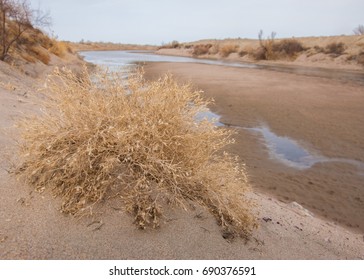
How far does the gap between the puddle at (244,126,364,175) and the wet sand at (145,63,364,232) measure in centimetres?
12

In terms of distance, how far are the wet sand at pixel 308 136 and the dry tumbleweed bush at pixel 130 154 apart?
92.2 inches

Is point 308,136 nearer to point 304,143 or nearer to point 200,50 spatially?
point 304,143

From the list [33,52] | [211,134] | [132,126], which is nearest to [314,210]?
[211,134]

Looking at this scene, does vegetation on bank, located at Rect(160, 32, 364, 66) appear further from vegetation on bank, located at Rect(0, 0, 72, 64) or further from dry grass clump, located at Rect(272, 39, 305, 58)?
vegetation on bank, located at Rect(0, 0, 72, 64)

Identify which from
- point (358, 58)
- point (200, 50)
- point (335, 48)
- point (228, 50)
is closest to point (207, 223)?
point (358, 58)

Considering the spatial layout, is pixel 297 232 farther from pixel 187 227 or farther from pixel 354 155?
pixel 354 155

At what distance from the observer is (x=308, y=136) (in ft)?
25.4

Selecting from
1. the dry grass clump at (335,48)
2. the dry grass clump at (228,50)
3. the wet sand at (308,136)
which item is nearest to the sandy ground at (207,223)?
the wet sand at (308,136)

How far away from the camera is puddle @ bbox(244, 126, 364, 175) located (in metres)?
6.23

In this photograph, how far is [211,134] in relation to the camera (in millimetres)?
3045

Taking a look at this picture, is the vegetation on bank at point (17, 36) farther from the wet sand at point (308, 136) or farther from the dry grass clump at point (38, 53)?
the wet sand at point (308, 136)

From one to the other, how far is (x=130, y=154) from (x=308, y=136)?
6.12 m

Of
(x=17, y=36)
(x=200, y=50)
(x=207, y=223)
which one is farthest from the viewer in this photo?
(x=200, y=50)
